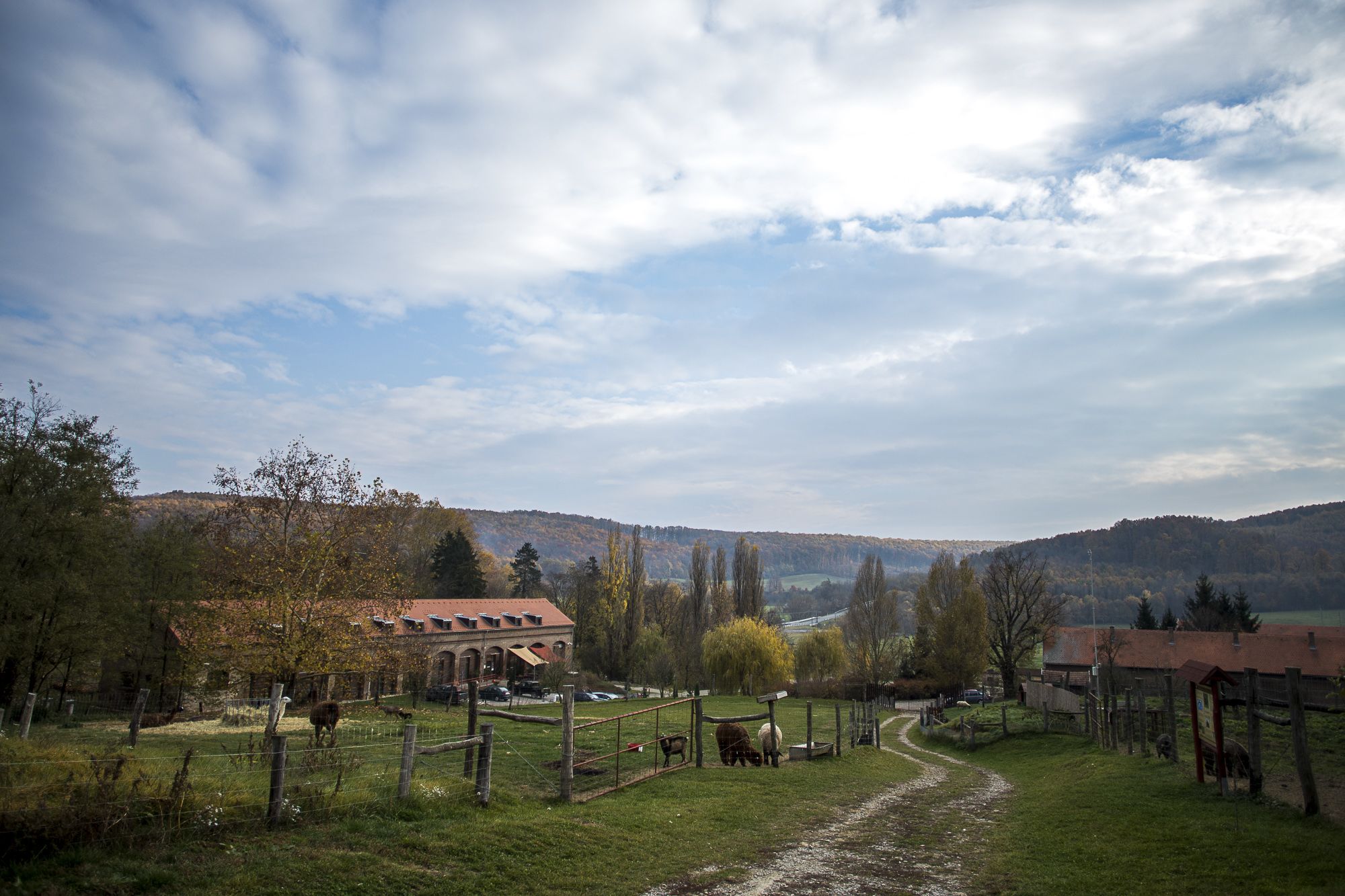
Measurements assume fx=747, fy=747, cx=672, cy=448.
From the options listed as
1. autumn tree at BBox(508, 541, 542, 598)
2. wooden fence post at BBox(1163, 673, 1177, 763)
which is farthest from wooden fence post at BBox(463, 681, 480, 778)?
autumn tree at BBox(508, 541, 542, 598)

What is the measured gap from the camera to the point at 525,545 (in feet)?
277

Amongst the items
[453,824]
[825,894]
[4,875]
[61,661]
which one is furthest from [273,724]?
[61,661]

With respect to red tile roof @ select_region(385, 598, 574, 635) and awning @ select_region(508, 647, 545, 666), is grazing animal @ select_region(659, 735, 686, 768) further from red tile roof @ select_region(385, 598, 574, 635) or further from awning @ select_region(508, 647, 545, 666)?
awning @ select_region(508, 647, 545, 666)

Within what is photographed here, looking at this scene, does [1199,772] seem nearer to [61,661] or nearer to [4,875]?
[4,875]

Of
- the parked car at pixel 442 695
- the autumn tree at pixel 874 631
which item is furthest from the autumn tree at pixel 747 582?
the parked car at pixel 442 695

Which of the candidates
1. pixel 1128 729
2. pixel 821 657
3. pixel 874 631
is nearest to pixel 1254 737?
pixel 1128 729

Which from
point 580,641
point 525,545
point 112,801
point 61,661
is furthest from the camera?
point 525,545

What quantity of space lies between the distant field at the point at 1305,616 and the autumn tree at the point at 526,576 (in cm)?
7771

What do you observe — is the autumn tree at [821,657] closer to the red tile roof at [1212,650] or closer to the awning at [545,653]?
the red tile roof at [1212,650]

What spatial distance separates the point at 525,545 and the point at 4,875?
79273 millimetres

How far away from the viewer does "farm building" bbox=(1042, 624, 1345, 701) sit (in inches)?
1735

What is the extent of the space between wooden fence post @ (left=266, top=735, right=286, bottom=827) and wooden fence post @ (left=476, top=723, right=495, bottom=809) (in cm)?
289

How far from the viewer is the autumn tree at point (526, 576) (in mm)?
82875

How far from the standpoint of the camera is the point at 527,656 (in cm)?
6081
